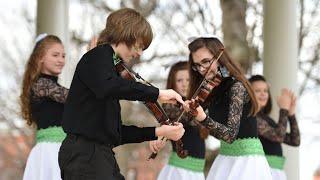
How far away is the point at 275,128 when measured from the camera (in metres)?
7.25

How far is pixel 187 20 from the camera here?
14.5m

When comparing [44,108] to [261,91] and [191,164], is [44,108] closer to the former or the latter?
[191,164]

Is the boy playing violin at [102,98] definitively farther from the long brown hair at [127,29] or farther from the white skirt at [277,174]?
the white skirt at [277,174]

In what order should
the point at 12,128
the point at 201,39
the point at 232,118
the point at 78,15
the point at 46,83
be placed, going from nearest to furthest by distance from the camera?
1. the point at 232,118
2. the point at 201,39
3. the point at 46,83
4. the point at 78,15
5. the point at 12,128

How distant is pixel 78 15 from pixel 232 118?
426 inches

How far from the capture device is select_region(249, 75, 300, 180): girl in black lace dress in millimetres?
7160

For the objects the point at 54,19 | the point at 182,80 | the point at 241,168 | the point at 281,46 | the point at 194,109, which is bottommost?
the point at 241,168

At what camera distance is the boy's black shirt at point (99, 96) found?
13.4 ft

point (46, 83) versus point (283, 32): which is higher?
point (283, 32)

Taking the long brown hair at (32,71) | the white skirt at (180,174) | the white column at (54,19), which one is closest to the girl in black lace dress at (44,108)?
the long brown hair at (32,71)

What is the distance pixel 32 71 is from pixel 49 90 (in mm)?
307

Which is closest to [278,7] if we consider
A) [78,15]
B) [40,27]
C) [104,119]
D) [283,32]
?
[283,32]

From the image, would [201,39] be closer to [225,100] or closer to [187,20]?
[225,100]

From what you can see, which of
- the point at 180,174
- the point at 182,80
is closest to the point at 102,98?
the point at 180,174
